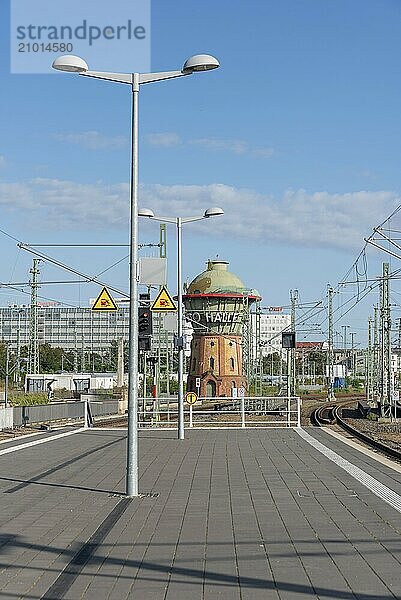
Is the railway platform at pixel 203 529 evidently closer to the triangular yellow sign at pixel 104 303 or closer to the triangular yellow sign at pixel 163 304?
the triangular yellow sign at pixel 104 303

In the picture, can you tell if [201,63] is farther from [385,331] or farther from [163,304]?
[385,331]

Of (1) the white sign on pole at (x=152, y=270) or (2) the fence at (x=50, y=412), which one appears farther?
(2) the fence at (x=50, y=412)

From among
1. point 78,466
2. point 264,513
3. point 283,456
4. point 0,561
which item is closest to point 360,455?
point 283,456

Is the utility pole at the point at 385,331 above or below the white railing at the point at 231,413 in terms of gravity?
above

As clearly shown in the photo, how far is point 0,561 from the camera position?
31.2 ft

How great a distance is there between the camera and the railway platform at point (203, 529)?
8.38 metres

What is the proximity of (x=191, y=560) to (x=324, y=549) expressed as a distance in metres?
1.45

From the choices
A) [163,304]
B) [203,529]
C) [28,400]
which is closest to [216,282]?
[28,400]

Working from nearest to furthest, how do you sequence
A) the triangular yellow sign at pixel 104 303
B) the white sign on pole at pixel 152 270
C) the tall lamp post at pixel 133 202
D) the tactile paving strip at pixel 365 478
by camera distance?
the tactile paving strip at pixel 365 478
the tall lamp post at pixel 133 202
the white sign on pole at pixel 152 270
the triangular yellow sign at pixel 104 303

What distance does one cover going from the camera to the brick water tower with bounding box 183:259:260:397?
8725 cm

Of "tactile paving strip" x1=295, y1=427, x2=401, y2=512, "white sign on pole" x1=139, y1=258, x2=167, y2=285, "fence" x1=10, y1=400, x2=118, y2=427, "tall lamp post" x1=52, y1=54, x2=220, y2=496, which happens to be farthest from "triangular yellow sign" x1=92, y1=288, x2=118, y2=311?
"fence" x1=10, y1=400, x2=118, y2=427

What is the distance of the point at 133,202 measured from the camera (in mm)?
15727

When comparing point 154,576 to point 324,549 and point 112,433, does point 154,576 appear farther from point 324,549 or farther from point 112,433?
point 112,433

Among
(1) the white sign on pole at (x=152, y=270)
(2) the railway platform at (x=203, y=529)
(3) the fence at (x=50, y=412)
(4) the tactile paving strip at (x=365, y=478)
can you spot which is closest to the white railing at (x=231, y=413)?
(3) the fence at (x=50, y=412)
